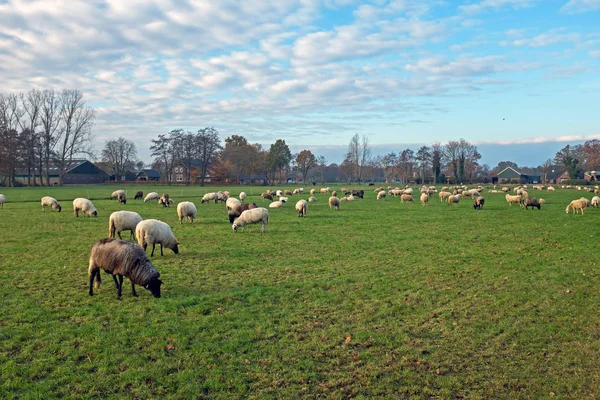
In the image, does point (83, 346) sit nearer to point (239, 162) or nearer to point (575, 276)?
point (575, 276)

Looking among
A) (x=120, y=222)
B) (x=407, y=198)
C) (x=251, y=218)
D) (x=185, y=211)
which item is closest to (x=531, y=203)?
(x=407, y=198)

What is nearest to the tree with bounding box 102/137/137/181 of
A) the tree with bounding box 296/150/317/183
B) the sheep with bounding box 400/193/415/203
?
the tree with bounding box 296/150/317/183

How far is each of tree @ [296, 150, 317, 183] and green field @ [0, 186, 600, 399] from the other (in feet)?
407

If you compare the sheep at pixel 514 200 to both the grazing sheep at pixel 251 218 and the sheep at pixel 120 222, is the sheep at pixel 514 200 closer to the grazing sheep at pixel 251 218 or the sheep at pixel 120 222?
the grazing sheep at pixel 251 218

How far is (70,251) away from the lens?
47.7 ft

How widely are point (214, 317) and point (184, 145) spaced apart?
97.0 meters

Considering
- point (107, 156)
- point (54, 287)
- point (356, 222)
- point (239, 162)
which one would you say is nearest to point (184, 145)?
point (239, 162)

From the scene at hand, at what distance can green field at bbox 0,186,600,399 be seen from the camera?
18.2 ft

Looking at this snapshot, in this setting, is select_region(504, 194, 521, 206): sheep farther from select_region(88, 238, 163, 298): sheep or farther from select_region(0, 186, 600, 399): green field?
select_region(88, 238, 163, 298): sheep

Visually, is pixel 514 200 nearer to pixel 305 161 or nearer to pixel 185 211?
pixel 185 211

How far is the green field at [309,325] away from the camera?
219 inches

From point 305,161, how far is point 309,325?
133867mm

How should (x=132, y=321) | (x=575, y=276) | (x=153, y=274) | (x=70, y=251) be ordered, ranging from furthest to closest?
(x=70, y=251) < (x=575, y=276) < (x=153, y=274) < (x=132, y=321)

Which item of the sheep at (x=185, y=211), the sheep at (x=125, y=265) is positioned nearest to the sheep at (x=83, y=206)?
the sheep at (x=185, y=211)
